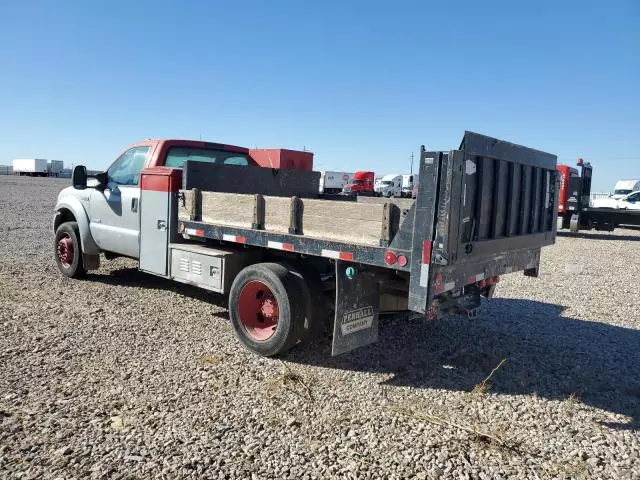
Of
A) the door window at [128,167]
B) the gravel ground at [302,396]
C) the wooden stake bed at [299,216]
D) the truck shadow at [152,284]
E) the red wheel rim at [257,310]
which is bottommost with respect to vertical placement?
the gravel ground at [302,396]

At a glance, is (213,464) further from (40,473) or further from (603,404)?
(603,404)

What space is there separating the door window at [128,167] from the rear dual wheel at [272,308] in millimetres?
2647

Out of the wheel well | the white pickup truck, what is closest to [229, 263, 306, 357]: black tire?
the wheel well

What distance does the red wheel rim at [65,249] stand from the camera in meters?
7.91

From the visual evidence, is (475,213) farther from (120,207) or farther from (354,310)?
(120,207)

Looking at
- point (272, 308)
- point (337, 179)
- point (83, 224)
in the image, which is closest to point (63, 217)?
point (83, 224)

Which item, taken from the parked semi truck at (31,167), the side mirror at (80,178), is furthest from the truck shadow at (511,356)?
the parked semi truck at (31,167)

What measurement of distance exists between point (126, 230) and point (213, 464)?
14.6 ft

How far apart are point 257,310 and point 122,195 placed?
2.94 metres

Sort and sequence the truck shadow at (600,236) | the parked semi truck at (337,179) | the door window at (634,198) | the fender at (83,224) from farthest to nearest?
the parked semi truck at (337,179), the door window at (634,198), the truck shadow at (600,236), the fender at (83,224)

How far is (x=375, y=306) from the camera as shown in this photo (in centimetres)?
477

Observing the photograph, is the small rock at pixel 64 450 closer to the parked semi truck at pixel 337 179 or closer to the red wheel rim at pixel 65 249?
the red wheel rim at pixel 65 249

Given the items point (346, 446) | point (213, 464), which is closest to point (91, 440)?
point (213, 464)

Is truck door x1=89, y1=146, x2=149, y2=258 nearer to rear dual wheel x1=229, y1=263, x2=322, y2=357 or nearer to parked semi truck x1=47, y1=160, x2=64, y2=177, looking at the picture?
rear dual wheel x1=229, y1=263, x2=322, y2=357
